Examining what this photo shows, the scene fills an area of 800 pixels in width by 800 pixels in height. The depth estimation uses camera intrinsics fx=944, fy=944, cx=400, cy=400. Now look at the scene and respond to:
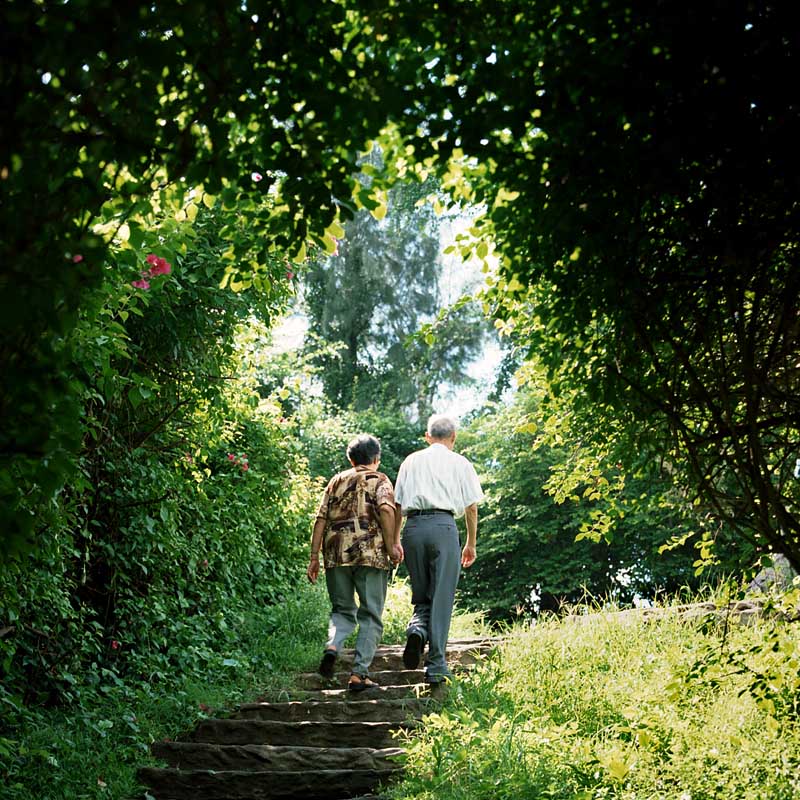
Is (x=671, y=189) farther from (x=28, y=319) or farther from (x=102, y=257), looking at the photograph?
(x=28, y=319)

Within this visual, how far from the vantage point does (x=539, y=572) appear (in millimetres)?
18031

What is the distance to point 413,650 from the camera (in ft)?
22.1

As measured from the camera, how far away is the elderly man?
663cm

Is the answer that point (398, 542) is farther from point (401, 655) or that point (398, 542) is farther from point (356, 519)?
point (401, 655)

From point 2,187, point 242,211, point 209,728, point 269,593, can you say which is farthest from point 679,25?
point 269,593

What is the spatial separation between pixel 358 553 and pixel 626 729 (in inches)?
105

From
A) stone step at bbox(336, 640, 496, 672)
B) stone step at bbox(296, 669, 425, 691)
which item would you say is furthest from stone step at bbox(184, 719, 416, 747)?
stone step at bbox(336, 640, 496, 672)

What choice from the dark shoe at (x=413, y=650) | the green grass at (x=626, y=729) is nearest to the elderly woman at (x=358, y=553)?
the dark shoe at (x=413, y=650)

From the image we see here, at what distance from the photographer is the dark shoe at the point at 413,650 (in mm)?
6688

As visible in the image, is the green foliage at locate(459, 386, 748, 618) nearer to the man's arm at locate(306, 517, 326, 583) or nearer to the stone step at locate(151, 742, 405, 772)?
the man's arm at locate(306, 517, 326, 583)

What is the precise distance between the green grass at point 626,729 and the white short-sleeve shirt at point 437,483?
122 centimetres

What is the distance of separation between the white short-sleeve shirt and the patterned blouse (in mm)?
168

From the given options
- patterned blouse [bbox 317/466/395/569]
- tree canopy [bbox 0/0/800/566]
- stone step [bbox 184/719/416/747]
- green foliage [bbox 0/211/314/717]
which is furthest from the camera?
patterned blouse [bbox 317/466/395/569]

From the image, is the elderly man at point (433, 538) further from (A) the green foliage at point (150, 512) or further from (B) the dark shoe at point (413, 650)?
(A) the green foliage at point (150, 512)
